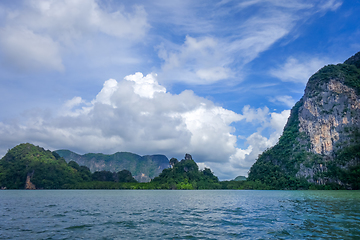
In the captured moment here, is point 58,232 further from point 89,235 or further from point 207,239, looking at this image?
point 207,239

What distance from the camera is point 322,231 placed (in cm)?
1702

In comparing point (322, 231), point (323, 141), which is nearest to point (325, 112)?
point (323, 141)

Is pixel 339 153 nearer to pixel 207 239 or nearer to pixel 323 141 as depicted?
pixel 323 141

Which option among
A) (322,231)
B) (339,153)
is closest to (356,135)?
(339,153)

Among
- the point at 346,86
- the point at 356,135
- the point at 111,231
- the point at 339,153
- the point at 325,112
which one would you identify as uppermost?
the point at 346,86

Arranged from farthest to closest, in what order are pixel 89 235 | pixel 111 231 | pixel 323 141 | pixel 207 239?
pixel 323 141, pixel 111 231, pixel 89 235, pixel 207 239

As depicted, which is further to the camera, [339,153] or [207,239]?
[339,153]

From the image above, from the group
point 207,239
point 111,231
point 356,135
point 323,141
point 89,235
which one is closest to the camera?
point 207,239

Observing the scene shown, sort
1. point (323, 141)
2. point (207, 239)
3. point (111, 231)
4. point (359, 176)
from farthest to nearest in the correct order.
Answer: point (323, 141)
point (359, 176)
point (111, 231)
point (207, 239)

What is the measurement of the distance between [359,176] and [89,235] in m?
187

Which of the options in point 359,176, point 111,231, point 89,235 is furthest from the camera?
point 359,176

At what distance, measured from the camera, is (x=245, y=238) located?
15.5 meters

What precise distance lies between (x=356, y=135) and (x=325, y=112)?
30.7m

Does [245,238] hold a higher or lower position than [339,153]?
lower
